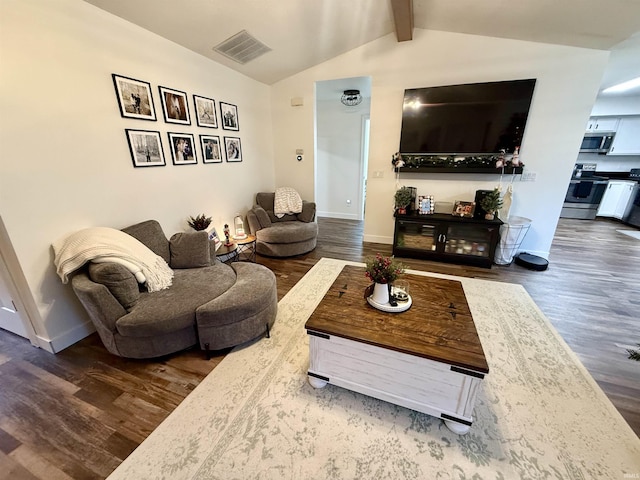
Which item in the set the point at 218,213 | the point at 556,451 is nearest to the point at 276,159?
the point at 218,213

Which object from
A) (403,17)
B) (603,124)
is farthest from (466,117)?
(603,124)

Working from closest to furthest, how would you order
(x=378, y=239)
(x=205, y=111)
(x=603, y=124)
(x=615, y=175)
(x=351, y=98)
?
(x=205, y=111) < (x=378, y=239) < (x=351, y=98) < (x=603, y=124) < (x=615, y=175)

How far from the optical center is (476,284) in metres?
2.97

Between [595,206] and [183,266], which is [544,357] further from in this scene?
[595,206]

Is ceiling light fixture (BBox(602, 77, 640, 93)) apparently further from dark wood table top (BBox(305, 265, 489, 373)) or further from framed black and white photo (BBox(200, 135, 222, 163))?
framed black and white photo (BBox(200, 135, 222, 163))

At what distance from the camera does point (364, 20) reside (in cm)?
299

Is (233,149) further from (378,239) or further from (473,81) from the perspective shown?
(473,81)

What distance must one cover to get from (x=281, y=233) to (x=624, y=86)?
6.42 metres

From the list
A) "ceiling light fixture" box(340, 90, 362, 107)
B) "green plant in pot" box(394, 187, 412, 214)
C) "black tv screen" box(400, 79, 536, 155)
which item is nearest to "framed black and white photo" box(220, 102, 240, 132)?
"ceiling light fixture" box(340, 90, 362, 107)

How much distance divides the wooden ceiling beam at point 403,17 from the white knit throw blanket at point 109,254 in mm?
3321

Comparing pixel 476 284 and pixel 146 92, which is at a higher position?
pixel 146 92

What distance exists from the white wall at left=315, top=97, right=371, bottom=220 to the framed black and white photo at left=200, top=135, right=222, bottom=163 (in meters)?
2.82

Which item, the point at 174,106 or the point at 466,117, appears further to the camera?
the point at 466,117

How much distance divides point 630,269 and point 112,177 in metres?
6.19
